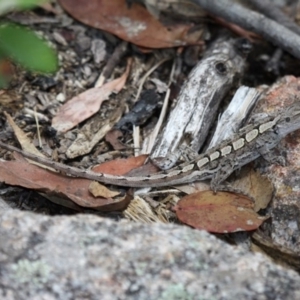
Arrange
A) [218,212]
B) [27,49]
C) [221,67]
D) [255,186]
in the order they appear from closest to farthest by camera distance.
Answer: [27,49], [218,212], [255,186], [221,67]

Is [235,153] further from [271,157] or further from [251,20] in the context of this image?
[251,20]

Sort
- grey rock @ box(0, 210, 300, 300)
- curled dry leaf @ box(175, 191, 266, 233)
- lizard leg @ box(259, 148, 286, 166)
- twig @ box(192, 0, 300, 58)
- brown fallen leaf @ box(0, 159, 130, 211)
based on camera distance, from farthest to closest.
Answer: twig @ box(192, 0, 300, 58) < lizard leg @ box(259, 148, 286, 166) < brown fallen leaf @ box(0, 159, 130, 211) < curled dry leaf @ box(175, 191, 266, 233) < grey rock @ box(0, 210, 300, 300)

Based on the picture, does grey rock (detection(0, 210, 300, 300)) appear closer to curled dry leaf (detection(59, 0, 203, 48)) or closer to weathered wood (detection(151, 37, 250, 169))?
weathered wood (detection(151, 37, 250, 169))

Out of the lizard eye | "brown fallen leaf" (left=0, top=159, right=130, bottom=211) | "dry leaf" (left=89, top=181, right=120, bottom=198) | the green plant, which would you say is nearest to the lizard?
"dry leaf" (left=89, top=181, right=120, bottom=198)

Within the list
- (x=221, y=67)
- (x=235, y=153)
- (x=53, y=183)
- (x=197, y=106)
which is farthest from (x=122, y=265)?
(x=221, y=67)

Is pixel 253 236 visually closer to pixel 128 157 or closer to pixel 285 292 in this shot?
pixel 285 292
